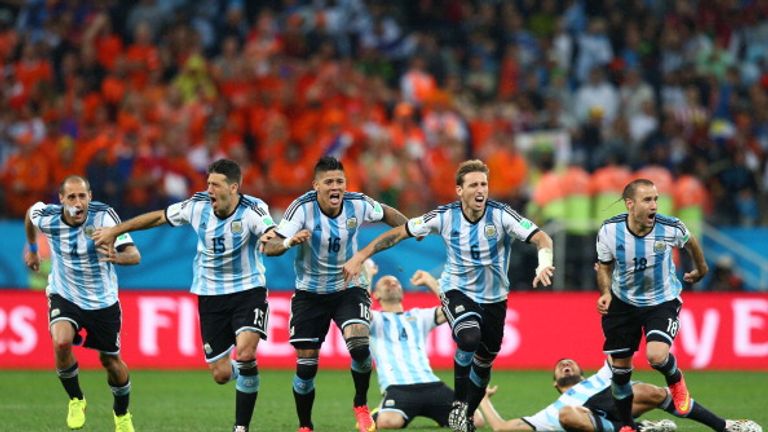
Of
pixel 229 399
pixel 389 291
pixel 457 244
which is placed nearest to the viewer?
pixel 457 244

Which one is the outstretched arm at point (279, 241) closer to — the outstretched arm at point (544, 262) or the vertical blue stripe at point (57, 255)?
the outstretched arm at point (544, 262)

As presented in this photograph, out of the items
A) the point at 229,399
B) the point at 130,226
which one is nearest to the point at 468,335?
the point at 130,226

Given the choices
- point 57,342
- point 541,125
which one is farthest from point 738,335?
point 57,342

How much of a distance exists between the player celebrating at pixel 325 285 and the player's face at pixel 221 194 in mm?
435

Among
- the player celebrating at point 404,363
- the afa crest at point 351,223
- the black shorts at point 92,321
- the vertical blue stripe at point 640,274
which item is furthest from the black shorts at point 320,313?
the vertical blue stripe at point 640,274

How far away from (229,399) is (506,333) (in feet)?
14.8

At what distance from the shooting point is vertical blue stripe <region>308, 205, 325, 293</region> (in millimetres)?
11680

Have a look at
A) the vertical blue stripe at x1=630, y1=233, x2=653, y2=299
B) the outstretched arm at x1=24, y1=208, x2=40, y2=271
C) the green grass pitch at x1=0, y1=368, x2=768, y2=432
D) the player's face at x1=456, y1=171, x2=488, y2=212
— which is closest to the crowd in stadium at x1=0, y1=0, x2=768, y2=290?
the green grass pitch at x1=0, y1=368, x2=768, y2=432

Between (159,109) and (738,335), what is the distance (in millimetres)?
8415

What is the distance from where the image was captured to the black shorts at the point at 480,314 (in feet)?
38.4

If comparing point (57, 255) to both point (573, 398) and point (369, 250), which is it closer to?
point (369, 250)

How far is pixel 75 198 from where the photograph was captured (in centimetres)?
1199

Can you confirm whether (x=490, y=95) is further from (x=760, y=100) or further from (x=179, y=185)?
(x=179, y=185)

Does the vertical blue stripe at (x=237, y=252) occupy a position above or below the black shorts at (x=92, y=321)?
above
